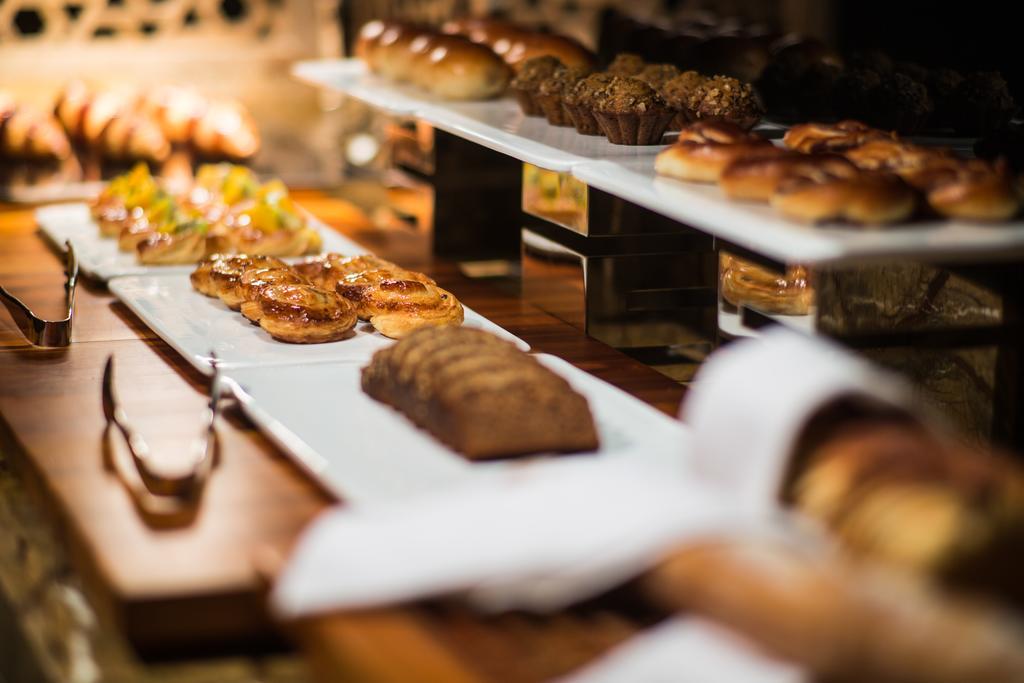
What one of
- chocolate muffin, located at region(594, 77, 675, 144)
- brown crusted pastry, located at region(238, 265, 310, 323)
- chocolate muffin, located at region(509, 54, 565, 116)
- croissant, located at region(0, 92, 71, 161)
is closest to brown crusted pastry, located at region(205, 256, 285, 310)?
brown crusted pastry, located at region(238, 265, 310, 323)

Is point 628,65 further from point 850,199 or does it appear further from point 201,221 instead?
point 850,199

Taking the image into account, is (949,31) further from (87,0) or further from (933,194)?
(933,194)

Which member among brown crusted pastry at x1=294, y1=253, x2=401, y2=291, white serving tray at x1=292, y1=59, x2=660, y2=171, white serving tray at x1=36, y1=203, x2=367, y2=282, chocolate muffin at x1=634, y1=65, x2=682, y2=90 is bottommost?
white serving tray at x1=36, y1=203, x2=367, y2=282

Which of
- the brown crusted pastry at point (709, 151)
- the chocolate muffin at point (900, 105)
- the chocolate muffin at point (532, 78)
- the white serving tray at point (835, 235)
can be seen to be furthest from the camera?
the chocolate muffin at point (532, 78)

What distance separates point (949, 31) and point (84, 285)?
2.92 metres

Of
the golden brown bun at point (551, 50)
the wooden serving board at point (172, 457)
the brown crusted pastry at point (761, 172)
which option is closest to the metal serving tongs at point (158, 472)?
the wooden serving board at point (172, 457)

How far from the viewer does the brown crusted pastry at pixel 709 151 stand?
76.7 inches

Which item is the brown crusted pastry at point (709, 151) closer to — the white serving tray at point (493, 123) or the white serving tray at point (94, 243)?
the white serving tray at point (493, 123)

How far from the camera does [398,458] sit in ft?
5.89

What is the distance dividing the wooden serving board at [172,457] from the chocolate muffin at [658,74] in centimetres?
48

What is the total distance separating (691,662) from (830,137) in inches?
43.0

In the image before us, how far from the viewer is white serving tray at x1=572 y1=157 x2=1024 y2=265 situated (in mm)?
1592

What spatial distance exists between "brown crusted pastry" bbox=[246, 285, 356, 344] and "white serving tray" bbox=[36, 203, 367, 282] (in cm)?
57

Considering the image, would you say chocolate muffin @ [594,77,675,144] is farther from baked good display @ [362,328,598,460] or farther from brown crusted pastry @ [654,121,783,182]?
baked good display @ [362,328,598,460]
